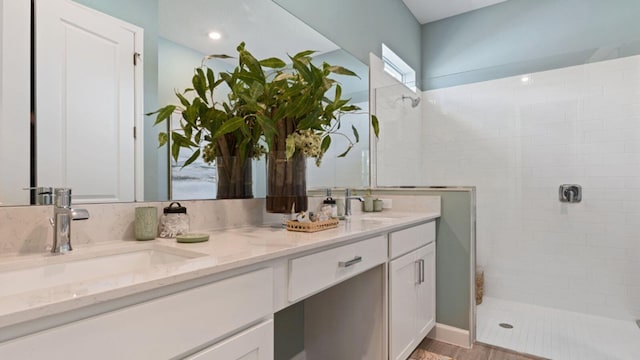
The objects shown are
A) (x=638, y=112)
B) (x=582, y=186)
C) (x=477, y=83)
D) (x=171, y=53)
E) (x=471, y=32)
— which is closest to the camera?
(x=171, y=53)

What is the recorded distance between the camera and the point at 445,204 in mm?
2100

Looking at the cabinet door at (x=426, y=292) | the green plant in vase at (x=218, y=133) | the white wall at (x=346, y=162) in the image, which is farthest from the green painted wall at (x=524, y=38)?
the green plant in vase at (x=218, y=133)

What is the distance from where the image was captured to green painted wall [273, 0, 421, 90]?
6.80 ft

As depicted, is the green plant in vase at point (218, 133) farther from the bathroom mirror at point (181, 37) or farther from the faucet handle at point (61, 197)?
the faucet handle at point (61, 197)

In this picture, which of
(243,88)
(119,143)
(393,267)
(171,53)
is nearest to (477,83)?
(393,267)

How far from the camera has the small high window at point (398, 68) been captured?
2.92 meters

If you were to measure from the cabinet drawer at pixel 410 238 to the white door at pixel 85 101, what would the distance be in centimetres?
106

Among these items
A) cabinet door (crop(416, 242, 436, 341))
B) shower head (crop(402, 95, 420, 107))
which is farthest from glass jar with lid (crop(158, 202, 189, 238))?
shower head (crop(402, 95, 420, 107))

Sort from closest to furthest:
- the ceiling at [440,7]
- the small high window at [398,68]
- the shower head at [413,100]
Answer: the small high window at [398,68], the shower head at [413,100], the ceiling at [440,7]

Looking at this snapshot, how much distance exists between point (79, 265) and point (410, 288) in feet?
4.55

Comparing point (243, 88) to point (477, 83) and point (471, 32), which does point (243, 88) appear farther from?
point (471, 32)

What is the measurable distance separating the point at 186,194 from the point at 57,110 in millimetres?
463

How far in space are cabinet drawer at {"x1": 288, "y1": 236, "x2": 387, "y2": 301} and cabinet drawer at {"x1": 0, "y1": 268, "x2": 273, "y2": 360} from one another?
0.38ft

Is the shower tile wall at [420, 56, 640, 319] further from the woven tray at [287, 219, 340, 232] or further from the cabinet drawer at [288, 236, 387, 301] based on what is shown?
the woven tray at [287, 219, 340, 232]
